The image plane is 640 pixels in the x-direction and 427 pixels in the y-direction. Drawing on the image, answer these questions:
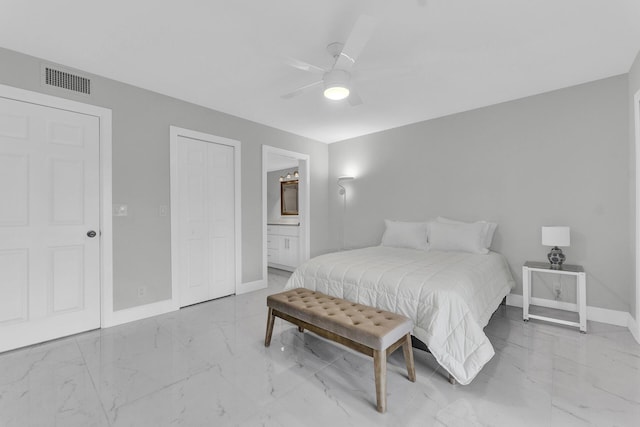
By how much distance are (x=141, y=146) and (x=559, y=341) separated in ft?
14.4

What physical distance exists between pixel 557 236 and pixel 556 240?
0.13ft

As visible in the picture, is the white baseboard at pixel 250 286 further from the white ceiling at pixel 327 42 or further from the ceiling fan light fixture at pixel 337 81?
the ceiling fan light fixture at pixel 337 81

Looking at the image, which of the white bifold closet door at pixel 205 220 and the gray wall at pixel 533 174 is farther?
the white bifold closet door at pixel 205 220

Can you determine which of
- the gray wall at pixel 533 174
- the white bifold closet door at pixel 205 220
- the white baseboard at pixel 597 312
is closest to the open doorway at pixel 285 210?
the white bifold closet door at pixel 205 220

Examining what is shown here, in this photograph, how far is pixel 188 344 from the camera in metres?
2.50

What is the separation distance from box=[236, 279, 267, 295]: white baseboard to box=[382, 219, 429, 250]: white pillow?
1.86m

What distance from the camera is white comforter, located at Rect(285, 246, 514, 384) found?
1.88 m

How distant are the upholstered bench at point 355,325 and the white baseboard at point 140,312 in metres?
1.50

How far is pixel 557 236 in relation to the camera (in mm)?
2861

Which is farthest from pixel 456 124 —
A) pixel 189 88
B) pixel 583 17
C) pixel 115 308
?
pixel 115 308

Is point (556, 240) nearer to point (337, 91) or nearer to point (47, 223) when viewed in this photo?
point (337, 91)

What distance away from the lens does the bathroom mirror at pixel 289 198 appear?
6570 millimetres

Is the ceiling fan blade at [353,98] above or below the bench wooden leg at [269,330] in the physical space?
above

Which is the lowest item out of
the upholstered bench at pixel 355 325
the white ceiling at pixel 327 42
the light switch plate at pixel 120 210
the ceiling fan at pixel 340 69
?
the upholstered bench at pixel 355 325
